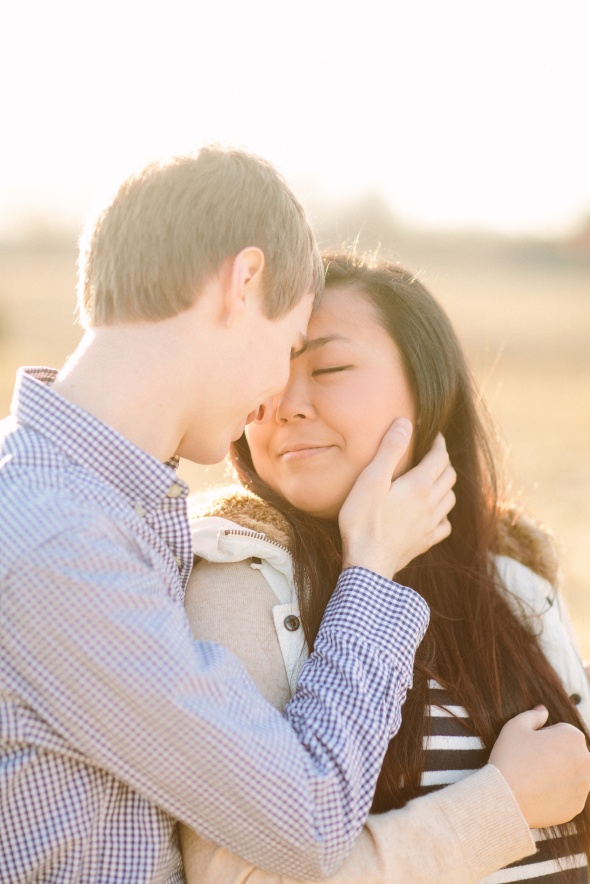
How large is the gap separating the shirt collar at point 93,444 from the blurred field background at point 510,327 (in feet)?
3.51

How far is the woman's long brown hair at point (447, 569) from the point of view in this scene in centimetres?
243

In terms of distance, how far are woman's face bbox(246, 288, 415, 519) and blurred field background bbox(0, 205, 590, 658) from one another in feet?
1.23

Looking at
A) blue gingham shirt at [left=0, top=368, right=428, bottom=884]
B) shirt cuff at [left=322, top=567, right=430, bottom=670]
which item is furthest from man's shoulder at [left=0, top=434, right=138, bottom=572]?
shirt cuff at [left=322, top=567, right=430, bottom=670]

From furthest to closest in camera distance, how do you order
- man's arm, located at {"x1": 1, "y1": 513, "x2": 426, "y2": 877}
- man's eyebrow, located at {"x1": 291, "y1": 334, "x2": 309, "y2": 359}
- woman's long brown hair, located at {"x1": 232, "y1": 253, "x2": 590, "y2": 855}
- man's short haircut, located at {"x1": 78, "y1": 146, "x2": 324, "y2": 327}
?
1. man's eyebrow, located at {"x1": 291, "y1": 334, "x2": 309, "y2": 359}
2. woman's long brown hair, located at {"x1": 232, "y1": 253, "x2": 590, "y2": 855}
3. man's short haircut, located at {"x1": 78, "y1": 146, "x2": 324, "y2": 327}
4. man's arm, located at {"x1": 1, "y1": 513, "x2": 426, "y2": 877}

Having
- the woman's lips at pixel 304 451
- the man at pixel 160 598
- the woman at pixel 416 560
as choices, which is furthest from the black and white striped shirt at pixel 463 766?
the woman's lips at pixel 304 451

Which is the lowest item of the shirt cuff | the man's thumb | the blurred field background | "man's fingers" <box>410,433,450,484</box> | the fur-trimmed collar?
the blurred field background

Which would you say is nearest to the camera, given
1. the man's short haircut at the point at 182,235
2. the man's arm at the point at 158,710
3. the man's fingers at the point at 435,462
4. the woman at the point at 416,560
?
the man's arm at the point at 158,710

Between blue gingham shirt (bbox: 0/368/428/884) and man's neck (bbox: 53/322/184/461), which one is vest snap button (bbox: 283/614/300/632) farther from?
man's neck (bbox: 53/322/184/461)

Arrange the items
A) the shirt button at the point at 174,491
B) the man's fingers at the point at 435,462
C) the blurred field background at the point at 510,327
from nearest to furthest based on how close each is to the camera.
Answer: the shirt button at the point at 174,491 < the man's fingers at the point at 435,462 < the blurred field background at the point at 510,327

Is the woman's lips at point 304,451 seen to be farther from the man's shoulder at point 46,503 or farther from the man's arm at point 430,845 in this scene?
the man's arm at point 430,845

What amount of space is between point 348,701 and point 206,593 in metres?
0.50

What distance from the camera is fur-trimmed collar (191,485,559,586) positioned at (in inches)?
103

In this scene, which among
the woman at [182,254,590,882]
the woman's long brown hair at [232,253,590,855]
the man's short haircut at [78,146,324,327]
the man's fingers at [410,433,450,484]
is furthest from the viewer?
the man's fingers at [410,433,450,484]

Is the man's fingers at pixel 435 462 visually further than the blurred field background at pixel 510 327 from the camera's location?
No
